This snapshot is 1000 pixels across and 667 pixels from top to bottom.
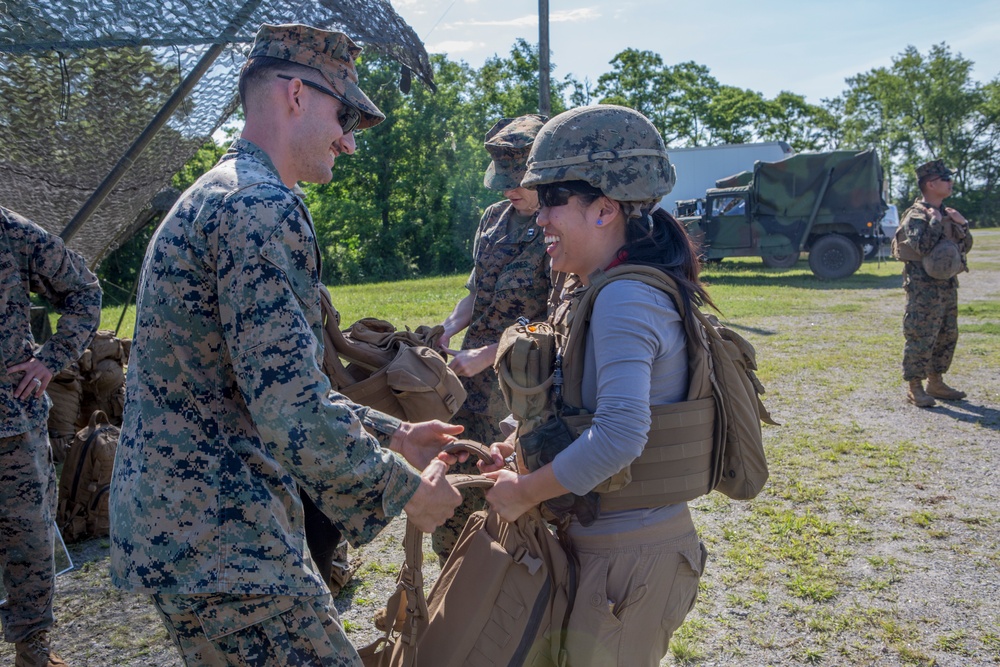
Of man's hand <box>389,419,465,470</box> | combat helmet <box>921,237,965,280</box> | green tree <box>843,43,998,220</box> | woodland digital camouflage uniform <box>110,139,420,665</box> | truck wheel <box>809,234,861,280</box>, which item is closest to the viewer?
woodland digital camouflage uniform <box>110,139,420,665</box>

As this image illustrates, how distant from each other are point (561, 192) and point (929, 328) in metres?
6.66

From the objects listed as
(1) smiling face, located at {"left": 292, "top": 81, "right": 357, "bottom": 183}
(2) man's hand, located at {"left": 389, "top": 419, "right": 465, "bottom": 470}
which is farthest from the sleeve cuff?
(1) smiling face, located at {"left": 292, "top": 81, "right": 357, "bottom": 183}

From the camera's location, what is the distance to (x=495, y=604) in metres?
2.18

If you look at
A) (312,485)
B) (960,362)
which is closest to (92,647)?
(312,485)

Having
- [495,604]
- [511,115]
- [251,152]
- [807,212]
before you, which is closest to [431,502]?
[495,604]

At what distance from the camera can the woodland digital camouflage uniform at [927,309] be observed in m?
7.57

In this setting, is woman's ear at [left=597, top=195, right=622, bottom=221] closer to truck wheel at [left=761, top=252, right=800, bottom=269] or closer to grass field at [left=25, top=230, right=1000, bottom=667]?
grass field at [left=25, top=230, right=1000, bottom=667]

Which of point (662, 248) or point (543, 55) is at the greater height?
point (543, 55)

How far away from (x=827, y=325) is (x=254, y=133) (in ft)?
39.4

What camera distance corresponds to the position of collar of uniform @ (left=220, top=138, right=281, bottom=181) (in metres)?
1.98

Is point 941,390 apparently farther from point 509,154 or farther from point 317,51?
point 317,51

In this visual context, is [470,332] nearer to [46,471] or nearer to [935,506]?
[46,471]

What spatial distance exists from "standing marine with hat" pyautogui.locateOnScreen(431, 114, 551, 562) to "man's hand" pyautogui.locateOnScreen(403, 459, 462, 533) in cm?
151

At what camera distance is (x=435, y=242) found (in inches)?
1303
